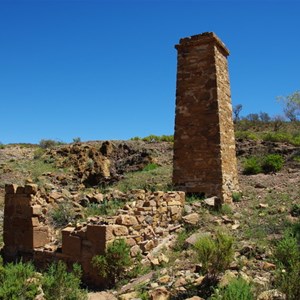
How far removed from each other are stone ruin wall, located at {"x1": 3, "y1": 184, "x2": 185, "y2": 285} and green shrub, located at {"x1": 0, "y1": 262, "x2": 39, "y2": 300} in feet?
4.12

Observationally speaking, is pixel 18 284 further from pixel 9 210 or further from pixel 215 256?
pixel 9 210

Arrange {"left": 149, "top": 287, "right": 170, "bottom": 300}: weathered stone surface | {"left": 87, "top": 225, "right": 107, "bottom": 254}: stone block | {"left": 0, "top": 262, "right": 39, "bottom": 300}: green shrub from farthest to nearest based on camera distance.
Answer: {"left": 87, "top": 225, "right": 107, "bottom": 254}: stone block < {"left": 149, "top": 287, "right": 170, "bottom": 300}: weathered stone surface < {"left": 0, "top": 262, "right": 39, "bottom": 300}: green shrub

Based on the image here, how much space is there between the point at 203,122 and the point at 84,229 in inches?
182

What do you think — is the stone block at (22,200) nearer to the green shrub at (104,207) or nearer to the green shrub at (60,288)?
the green shrub at (104,207)

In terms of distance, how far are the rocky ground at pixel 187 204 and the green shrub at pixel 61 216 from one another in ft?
3.52

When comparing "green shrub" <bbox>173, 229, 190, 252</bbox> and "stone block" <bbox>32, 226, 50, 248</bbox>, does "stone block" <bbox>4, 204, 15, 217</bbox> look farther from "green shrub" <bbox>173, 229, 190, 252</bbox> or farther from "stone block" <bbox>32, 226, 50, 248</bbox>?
"green shrub" <bbox>173, 229, 190, 252</bbox>

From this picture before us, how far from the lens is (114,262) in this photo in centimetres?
707

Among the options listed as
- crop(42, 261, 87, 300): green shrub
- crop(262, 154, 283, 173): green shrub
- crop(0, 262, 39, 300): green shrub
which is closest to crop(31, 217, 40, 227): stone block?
crop(0, 262, 39, 300): green shrub

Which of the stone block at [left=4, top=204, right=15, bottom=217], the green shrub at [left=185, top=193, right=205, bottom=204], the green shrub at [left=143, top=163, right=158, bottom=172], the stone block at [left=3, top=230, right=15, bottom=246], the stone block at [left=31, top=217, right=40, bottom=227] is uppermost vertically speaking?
the green shrub at [left=143, top=163, right=158, bottom=172]

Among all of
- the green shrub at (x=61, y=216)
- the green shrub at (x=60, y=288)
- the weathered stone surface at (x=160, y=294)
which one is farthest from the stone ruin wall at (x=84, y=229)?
the weathered stone surface at (x=160, y=294)

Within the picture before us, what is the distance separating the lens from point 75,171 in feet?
59.5

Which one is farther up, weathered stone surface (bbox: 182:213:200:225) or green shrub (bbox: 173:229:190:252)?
weathered stone surface (bbox: 182:213:200:225)

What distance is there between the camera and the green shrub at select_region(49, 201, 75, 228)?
948 centimetres

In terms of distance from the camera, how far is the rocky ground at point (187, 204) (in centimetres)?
623
